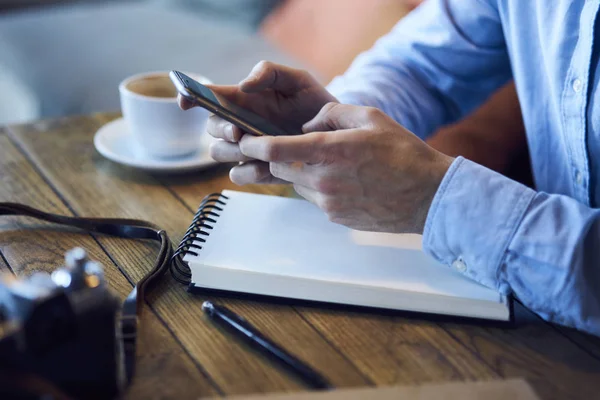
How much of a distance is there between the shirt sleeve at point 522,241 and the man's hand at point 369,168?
0.07 ft

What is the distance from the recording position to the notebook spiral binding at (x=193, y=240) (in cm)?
70

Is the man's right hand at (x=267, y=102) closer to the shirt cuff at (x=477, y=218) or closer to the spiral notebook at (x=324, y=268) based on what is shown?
the spiral notebook at (x=324, y=268)

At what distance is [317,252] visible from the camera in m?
0.71

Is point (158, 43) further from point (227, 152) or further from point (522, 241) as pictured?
point (522, 241)

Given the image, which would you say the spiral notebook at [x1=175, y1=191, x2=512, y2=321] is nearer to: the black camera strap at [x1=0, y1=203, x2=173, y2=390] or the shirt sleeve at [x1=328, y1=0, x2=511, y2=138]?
the black camera strap at [x1=0, y1=203, x2=173, y2=390]

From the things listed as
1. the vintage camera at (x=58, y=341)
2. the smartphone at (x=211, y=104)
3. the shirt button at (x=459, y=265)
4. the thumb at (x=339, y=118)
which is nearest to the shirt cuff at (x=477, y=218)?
the shirt button at (x=459, y=265)

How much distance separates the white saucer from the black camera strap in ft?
0.54

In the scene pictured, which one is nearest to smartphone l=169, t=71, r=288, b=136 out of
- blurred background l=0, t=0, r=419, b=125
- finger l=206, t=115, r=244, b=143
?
finger l=206, t=115, r=244, b=143

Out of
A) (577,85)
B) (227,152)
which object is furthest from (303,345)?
(577,85)

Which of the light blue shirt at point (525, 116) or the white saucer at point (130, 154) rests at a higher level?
the light blue shirt at point (525, 116)

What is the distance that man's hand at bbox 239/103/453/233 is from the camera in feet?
2.19

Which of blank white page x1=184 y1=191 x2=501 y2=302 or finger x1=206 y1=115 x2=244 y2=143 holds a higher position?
finger x1=206 y1=115 x2=244 y2=143

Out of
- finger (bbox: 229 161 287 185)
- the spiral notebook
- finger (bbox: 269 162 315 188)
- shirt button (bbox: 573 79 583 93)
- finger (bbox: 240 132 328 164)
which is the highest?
shirt button (bbox: 573 79 583 93)

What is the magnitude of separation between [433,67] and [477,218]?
0.39 meters
